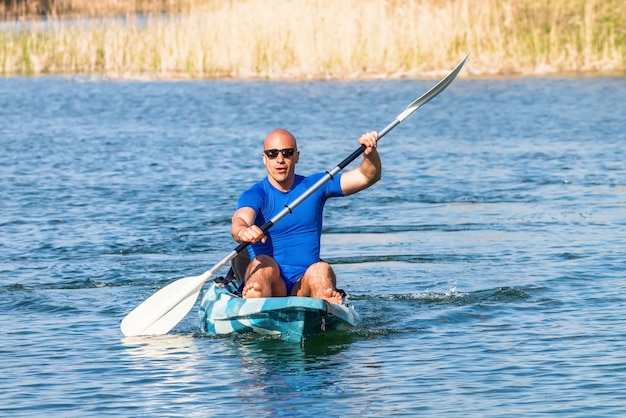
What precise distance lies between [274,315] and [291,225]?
71 cm

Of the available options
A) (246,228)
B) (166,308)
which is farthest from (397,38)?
(246,228)

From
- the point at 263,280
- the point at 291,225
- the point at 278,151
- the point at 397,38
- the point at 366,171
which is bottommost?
the point at 263,280

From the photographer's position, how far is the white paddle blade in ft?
30.7

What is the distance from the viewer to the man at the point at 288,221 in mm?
8578

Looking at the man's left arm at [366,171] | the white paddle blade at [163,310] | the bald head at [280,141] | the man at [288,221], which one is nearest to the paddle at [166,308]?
the white paddle blade at [163,310]

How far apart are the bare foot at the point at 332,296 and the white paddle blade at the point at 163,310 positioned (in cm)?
118

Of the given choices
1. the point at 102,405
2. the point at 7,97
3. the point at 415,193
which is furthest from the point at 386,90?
the point at 102,405

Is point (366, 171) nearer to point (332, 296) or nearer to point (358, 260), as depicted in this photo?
point (332, 296)

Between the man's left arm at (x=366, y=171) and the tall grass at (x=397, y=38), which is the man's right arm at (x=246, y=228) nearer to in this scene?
the man's left arm at (x=366, y=171)

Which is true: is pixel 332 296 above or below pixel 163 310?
above

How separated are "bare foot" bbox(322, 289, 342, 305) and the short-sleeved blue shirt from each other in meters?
0.35

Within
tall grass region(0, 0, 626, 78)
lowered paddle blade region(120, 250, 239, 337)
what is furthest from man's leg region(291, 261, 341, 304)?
tall grass region(0, 0, 626, 78)

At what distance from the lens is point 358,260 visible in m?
12.1

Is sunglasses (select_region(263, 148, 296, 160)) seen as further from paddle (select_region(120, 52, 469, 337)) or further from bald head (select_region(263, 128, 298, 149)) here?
paddle (select_region(120, 52, 469, 337))
